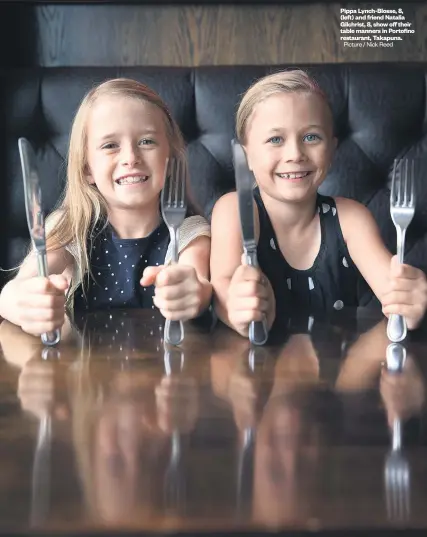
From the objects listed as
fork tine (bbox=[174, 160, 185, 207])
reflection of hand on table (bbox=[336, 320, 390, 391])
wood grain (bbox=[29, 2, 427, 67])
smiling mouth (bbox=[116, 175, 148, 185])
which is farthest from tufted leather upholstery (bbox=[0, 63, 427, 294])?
reflection of hand on table (bbox=[336, 320, 390, 391])

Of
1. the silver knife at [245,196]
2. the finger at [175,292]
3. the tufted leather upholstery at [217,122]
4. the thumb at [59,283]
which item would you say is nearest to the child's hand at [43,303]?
the thumb at [59,283]

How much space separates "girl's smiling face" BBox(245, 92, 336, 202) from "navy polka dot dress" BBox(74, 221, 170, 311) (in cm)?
19

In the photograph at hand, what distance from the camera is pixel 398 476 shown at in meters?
0.43

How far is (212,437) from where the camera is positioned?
1.63 feet

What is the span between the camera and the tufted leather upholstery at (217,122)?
139 cm

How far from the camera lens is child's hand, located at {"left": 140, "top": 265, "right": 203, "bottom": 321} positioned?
80 cm

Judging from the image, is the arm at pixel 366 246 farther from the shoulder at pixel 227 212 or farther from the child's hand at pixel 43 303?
the child's hand at pixel 43 303

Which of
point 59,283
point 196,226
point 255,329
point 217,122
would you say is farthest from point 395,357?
point 217,122

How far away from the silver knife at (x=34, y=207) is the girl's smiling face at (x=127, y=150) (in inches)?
12.4

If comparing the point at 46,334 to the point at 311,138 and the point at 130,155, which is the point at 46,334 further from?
the point at 311,138

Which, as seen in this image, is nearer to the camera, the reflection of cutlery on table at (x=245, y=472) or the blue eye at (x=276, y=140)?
Result: the reflection of cutlery on table at (x=245, y=472)

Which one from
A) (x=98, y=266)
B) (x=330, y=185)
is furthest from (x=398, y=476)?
(x=330, y=185)

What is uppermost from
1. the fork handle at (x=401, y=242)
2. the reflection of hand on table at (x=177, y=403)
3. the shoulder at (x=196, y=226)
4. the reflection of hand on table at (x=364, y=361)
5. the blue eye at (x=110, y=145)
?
the blue eye at (x=110, y=145)

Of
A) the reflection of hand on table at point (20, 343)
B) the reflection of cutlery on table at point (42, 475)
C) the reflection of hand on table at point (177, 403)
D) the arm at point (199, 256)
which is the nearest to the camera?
the reflection of cutlery on table at point (42, 475)
